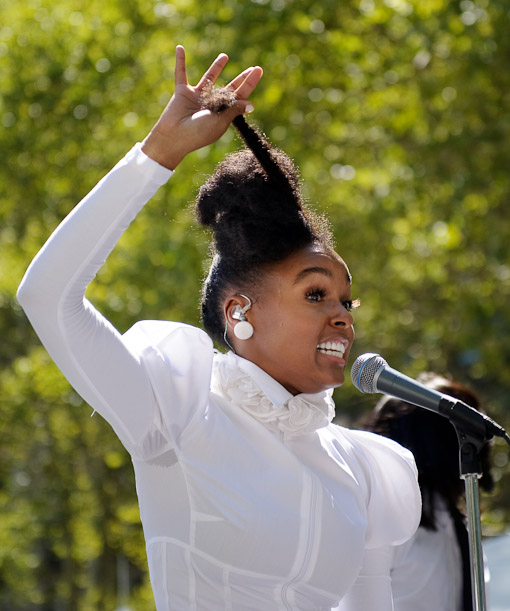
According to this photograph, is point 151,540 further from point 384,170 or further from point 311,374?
point 384,170

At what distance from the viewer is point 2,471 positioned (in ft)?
51.9

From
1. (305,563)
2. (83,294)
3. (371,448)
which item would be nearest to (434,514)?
(371,448)

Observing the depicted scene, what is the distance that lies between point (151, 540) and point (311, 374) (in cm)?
56

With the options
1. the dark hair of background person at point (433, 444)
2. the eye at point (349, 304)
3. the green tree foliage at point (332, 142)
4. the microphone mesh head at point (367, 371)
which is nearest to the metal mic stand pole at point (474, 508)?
the microphone mesh head at point (367, 371)

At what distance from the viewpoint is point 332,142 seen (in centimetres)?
1030

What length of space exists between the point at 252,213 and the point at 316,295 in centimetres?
26

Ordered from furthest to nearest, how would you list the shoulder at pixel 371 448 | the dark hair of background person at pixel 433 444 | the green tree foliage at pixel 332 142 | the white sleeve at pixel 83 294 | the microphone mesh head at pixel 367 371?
1. the green tree foliage at pixel 332 142
2. the dark hair of background person at pixel 433 444
3. the shoulder at pixel 371 448
4. the microphone mesh head at pixel 367 371
5. the white sleeve at pixel 83 294

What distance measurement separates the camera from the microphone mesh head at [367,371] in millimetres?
2664

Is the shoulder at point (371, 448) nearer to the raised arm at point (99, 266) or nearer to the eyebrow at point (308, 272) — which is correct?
the eyebrow at point (308, 272)

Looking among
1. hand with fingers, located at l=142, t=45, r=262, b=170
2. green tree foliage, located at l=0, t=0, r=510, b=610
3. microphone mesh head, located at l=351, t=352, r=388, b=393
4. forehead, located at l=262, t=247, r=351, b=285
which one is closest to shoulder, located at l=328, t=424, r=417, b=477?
microphone mesh head, located at l=351, t=352, r=388, b=393

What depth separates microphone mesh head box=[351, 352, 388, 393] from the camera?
8.74 ft

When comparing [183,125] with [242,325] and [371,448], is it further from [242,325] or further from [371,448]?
[371,448]

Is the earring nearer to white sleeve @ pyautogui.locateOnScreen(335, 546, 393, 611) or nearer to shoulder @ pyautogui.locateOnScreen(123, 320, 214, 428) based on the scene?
shoulder @ pyautogui.locateOnScreen(123, 320, 214, 428)

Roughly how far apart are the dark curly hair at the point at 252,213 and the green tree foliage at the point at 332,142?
203 inches
